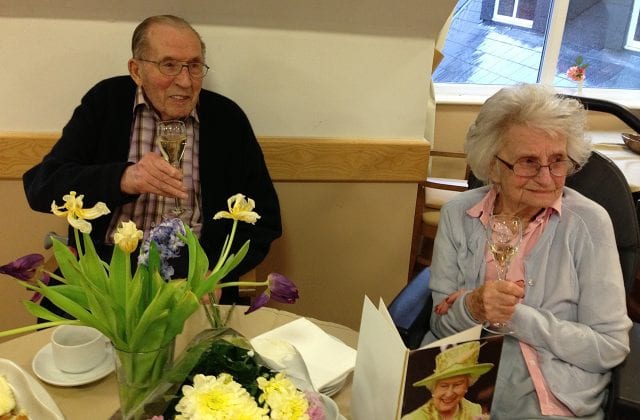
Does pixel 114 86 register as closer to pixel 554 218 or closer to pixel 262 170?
pixel 262 170

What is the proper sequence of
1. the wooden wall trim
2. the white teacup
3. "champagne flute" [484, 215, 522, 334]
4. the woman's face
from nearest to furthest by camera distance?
the white teacup
"champagne flute" [484, 215, 522, 334]
the woman's face
the wooden wall trim

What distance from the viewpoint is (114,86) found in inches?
69.8

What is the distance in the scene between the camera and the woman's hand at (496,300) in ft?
4.07

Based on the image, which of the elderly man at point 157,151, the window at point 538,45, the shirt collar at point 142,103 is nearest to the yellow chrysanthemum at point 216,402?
the elderly man at point 157,151

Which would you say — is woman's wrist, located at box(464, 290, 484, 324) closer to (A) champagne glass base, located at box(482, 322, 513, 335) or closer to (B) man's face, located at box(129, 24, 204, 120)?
(A) champagne glass base, located at box(482, 322, 513, 335)

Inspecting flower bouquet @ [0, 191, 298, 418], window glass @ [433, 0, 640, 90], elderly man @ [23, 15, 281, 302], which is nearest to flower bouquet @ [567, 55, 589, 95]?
window glass @ [433, 0, 640, 90]

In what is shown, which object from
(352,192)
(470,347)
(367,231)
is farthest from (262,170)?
(470,347)

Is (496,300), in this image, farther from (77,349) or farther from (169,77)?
(169,77)

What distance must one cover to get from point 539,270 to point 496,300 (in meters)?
0.24

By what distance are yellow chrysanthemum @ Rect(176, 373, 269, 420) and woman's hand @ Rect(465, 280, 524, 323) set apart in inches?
28.4

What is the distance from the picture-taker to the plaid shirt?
1755mm

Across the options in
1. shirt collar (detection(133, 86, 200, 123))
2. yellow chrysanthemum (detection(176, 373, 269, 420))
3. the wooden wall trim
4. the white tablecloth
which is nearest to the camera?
yellow chrysanthemum (detection(176, 373, 269, 420))

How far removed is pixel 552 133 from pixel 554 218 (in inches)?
8.8

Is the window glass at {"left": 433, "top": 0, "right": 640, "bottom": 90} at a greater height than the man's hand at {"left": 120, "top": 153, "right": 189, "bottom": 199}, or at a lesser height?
greater
